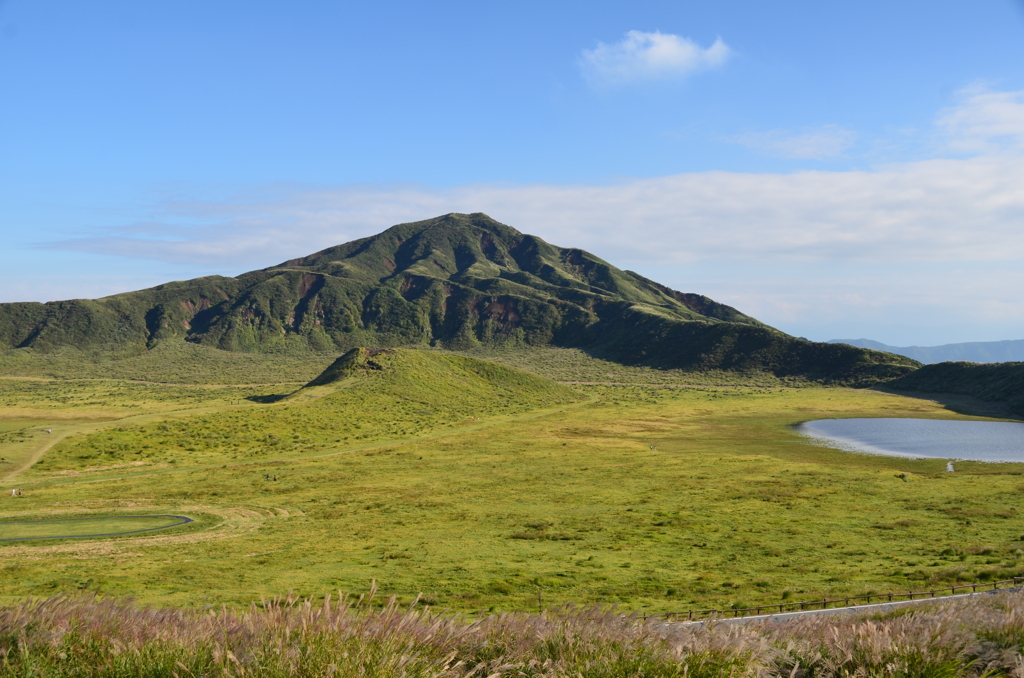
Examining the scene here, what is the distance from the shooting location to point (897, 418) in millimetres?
105000

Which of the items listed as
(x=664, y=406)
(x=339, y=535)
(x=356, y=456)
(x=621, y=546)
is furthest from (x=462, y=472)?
(x=664, y=406)

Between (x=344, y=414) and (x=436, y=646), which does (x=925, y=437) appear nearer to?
(x=344, y=414)

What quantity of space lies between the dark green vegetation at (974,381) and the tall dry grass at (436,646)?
421 ft

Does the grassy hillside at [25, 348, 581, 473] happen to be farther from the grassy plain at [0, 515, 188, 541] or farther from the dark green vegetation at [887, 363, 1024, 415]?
the dark green vegetation at [887, 363, 1024, 415]

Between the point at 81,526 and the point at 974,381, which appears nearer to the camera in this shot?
the point at 81,526

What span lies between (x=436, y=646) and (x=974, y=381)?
546 ft

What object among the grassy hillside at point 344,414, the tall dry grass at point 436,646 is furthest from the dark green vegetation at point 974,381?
the tall dry grass at point 436,646

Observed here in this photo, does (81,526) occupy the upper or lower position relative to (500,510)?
lower

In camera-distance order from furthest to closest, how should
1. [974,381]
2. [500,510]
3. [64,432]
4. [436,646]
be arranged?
[974,381], [64,432], [500,510], [436,646]

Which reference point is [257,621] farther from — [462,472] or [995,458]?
[995,458]

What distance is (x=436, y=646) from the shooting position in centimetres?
918

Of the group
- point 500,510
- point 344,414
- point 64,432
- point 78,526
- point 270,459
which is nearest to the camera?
point 78,526

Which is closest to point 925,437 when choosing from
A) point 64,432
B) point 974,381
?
point 974,381

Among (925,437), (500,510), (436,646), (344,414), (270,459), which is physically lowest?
(270,459)
